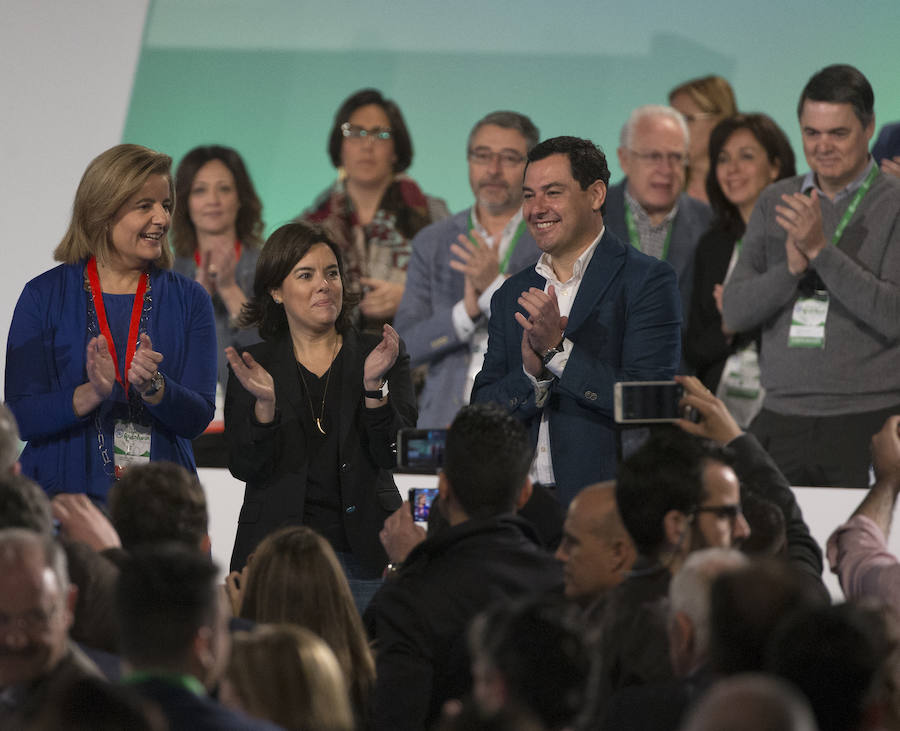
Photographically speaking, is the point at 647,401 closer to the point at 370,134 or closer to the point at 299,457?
the point at 299,457

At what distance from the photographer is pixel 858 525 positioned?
2895mm

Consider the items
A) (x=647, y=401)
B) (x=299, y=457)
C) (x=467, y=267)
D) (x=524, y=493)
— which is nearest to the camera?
(x=524, y=493)

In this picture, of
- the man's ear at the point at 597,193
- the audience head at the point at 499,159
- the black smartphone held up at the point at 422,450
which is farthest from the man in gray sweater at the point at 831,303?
the black smartphone held up at the point at 422,450

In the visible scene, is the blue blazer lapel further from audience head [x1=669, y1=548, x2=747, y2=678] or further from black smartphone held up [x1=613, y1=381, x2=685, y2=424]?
audience head [x1=669, y1=548, x2=747, y2=678]

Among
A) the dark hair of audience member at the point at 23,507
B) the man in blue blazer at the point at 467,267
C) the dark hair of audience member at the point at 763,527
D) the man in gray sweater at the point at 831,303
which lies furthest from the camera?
the man in blue blazer at the point at 467,267

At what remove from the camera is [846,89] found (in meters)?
4.77

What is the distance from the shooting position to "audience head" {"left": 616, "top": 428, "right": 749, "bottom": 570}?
246 centimetres

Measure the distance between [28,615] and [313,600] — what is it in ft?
2.26

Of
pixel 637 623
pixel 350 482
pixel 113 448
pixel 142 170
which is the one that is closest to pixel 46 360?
pixel 113 448

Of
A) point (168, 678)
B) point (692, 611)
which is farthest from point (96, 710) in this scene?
point (692, 611)

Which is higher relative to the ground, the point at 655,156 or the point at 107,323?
the point at 655,156

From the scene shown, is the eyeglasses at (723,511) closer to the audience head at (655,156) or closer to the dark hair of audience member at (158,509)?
the dark hair of audience member at (158,509)

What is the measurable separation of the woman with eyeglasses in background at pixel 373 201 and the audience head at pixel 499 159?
1.69 ft

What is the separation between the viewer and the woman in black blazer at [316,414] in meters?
3.62
